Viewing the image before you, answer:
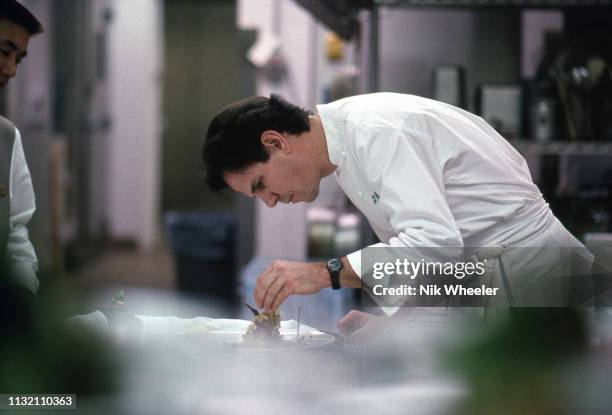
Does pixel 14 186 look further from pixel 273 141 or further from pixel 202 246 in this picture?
pixel 202 246

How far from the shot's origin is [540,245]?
1.33 m

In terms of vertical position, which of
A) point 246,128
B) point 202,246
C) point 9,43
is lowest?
point 202,246

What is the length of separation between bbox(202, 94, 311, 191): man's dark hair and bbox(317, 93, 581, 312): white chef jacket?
2.2 inches

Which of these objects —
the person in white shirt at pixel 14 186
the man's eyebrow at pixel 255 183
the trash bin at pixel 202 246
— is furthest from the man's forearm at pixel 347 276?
the trash bin at pixel 202 246

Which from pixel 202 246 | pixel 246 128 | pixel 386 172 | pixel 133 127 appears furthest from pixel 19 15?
pixel 133 127

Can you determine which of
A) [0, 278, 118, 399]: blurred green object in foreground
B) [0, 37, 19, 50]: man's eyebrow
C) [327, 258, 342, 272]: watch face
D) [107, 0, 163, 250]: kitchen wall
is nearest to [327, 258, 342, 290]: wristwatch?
[327, 258, 342, 272]: watch face

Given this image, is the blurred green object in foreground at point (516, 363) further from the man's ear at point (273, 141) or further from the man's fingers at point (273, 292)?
the man's ear at point (273, 141)

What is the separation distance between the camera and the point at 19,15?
1320 millimetres

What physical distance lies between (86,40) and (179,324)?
4.12 meters

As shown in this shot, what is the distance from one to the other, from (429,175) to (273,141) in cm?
26

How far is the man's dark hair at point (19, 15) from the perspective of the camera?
130 centimetres

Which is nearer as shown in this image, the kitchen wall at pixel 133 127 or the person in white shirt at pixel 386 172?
the person in white shirt at pixel 386 172

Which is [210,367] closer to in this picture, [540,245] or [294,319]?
[294,319]

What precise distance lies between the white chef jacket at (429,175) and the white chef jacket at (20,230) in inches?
18.8
